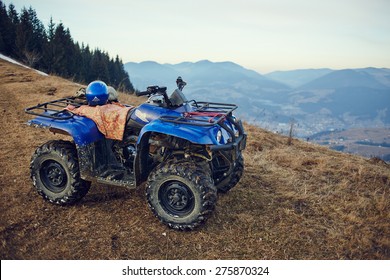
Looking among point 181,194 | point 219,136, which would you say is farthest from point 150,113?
point 181,194

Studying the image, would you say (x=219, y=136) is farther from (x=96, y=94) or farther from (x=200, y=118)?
(x=96, y=94)

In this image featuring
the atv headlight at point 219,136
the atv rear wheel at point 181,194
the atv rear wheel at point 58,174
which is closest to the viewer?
the atv rear wheel at point 181,194

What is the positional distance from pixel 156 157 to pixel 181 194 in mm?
883

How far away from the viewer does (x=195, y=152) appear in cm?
481

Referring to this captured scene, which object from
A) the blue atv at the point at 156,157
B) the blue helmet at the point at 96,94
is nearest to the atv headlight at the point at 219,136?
the blue atv at the point at 156,157

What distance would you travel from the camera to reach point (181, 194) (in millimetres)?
4648

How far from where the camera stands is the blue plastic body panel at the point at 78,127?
4.95 meters

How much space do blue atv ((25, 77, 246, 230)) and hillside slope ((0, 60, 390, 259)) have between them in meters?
0.36

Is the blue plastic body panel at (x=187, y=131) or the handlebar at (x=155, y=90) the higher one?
the handlebar at (x=155, y=90)

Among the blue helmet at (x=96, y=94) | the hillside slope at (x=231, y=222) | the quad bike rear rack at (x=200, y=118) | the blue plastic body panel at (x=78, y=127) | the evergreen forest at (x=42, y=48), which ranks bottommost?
the hillside slope at (x=231, y=222)

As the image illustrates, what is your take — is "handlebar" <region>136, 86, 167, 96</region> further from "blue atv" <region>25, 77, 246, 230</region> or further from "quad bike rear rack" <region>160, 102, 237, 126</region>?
"quad bike rear rack" <region>160, 102, 237, 126</region>

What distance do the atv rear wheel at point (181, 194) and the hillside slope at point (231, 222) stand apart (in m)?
0.26

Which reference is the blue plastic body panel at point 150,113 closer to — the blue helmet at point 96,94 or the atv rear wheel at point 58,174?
the blue helmet at point 96,94

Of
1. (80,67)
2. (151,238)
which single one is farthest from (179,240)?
(80,67)
